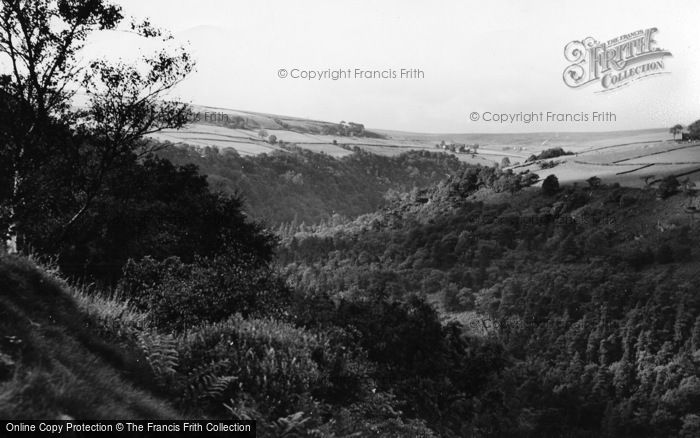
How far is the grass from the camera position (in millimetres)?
4570

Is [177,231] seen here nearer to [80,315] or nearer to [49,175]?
[49,175]

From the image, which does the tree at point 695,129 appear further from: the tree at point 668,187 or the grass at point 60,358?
the grass at point 60,358

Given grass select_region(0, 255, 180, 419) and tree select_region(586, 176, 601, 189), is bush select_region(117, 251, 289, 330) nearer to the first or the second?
grass select_region(0, 255, 180, 419)

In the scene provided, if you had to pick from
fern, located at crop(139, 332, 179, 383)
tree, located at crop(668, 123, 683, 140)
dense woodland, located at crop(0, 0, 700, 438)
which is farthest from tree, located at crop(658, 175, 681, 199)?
fern, located at crop(139, 332, 179, 383)

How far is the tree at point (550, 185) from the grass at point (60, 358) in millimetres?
134688

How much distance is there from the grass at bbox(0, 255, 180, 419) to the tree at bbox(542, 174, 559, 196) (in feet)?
442

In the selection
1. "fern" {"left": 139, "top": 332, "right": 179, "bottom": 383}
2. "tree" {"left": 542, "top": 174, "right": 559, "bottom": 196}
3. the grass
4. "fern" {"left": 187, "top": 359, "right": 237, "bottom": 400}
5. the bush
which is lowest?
"tree" {"left": 542, "top": 174, "right": 559, "bottom": 196}

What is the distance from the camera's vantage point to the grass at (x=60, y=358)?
4570 mm

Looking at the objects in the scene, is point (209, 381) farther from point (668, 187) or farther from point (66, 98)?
point (668, 187)

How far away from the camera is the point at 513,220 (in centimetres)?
13712

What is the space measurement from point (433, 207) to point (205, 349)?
162 metres

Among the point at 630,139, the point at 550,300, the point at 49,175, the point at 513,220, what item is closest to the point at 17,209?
the point at 49,175

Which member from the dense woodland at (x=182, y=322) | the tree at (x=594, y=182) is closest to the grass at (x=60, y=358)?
the dense woodland at (x=182, y=322)

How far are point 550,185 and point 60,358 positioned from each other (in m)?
140
